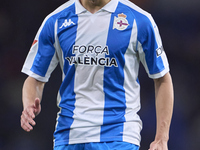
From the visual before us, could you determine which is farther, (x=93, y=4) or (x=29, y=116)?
(x=93, y=4)

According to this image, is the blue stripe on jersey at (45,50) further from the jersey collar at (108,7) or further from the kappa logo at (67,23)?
the jersey collar at (108,7)

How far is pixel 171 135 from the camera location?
539 centimetres

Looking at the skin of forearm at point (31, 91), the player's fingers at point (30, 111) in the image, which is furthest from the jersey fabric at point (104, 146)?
the skin of forearm at point (31, 91)

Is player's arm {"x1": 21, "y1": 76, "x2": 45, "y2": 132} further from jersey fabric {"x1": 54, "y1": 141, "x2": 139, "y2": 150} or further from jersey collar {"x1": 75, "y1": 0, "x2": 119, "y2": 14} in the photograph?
jersey collar {"x1": 75, "y1": 0, "x2": 119, "y2": 14}

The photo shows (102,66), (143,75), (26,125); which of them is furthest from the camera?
(143,75)

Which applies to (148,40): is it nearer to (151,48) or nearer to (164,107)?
(151,48)

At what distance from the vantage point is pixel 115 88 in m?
2.91

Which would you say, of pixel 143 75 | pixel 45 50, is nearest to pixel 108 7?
pixel 45 50

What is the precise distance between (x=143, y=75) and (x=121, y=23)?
2540 millimetres

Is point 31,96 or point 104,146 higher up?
point 31,96

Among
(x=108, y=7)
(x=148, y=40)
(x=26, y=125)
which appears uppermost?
(x=108, y=7)

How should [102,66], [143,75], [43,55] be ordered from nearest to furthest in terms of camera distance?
[102,66] < [43,55] < [143,75]
